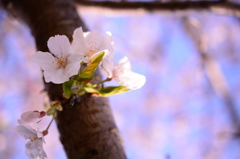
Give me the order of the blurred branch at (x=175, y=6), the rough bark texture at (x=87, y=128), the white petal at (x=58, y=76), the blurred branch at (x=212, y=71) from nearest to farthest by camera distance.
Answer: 1. the white petal at (x=58, y=76)
2. the rough bark texture at (x=87, y=128)
3. the blurred branch at (x=175, y=6)
4. the blurred branch at (x=212, y=71)

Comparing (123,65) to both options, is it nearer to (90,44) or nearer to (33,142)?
(90,44)

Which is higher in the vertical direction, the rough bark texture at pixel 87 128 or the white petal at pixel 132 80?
the white petal at pixel 132 80

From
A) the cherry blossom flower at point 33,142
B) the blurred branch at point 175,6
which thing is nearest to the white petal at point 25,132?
the cherry blossom flower at point 33,142

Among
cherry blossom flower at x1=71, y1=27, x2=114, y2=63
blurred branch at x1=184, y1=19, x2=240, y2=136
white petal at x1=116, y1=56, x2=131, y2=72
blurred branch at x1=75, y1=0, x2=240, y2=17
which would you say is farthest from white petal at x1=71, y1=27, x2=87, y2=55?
blurred branch at x1=184, y1=19, x2=240, y2=136

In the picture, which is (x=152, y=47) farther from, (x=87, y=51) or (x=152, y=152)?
(x=87, y=51)

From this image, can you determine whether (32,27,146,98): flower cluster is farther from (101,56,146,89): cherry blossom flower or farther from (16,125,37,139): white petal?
(16,125,37,139): white petal

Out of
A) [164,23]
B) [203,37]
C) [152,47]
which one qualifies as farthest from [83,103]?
[152,47]

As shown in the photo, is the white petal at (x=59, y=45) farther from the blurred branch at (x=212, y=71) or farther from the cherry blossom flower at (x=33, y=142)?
the blurred branch at (x=212, y=71)

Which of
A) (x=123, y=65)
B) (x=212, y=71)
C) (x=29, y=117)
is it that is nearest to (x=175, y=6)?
(x=123, y=65)
